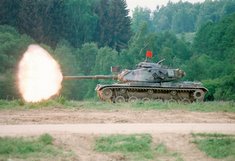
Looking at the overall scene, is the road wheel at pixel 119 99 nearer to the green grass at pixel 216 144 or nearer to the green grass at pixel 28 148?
the green grass at pixel 216 144

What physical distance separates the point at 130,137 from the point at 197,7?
176 meters

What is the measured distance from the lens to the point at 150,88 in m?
26.5

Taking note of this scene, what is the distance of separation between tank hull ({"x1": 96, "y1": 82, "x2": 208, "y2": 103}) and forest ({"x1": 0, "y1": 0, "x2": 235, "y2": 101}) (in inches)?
716

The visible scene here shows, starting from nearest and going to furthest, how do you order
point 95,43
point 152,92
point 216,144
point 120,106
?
point 216,144 < point 120,106 < point 152,92 < point 95,43

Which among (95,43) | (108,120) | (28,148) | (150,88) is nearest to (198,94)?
(150,88)

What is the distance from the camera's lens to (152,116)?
20.2 m

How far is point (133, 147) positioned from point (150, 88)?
38.9ft

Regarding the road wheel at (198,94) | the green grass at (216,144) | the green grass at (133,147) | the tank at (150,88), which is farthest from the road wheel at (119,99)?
the green grass at (133,147)

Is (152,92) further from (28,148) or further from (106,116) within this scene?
(28,148)

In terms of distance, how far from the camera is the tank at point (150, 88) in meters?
26.3

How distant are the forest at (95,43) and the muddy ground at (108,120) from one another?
2429 cm

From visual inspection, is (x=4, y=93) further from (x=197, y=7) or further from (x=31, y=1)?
(x=197, y=7)

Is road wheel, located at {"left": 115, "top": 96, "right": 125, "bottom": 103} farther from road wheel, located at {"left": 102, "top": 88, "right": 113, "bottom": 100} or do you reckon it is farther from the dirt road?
the dirt road

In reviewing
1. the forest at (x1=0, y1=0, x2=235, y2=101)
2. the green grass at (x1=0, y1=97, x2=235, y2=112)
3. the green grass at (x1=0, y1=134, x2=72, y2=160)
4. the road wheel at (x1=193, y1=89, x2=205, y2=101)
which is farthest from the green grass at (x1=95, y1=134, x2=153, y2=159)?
the forest at (x1=0, y1=0, x2=235, y2=101)
